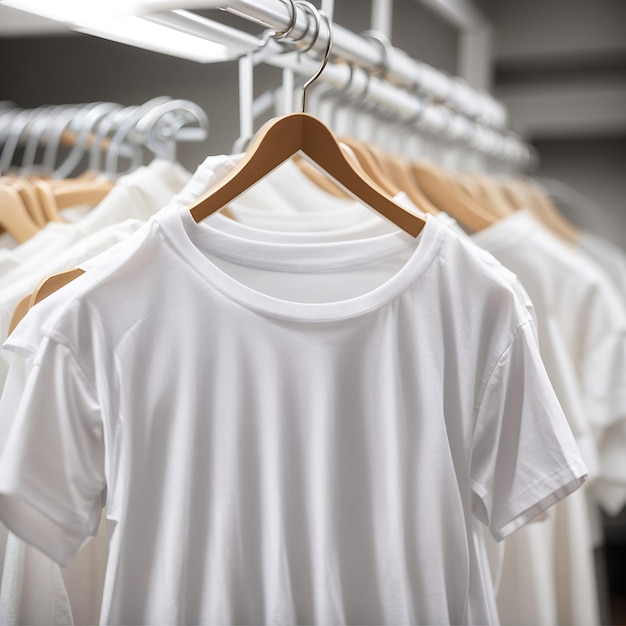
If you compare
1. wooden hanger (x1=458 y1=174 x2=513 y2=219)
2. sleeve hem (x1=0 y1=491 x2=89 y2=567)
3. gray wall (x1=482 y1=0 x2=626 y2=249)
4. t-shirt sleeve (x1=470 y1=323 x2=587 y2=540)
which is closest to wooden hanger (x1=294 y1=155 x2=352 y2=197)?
wooden hanger (x1=458 y1=174 x2=513 y2=219)

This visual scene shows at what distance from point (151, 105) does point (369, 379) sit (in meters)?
0.60

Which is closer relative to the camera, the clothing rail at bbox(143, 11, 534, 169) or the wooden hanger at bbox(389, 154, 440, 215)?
the clothing rail at bbox(143, 11, 534, 169)

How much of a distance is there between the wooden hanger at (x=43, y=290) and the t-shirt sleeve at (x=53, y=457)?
60 millimetres

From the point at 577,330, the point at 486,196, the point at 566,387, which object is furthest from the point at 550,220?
the point at 566,387

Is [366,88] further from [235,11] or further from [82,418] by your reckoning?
[82,418]

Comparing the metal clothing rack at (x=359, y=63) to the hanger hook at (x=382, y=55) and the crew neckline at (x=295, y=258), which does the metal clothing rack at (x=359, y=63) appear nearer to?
the hanger hook at (x=382, y=55)

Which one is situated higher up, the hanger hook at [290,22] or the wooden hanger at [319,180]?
the hanger hook at [290,22]

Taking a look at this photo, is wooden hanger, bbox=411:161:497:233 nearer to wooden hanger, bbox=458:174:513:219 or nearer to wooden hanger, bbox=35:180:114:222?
wooden hanger, bbox=458:174:513:219

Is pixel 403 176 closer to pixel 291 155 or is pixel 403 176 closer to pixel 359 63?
pixel 359 63

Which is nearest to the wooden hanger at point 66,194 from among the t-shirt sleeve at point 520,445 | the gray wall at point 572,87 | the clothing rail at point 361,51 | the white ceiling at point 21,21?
the white ceiling at point 21,21

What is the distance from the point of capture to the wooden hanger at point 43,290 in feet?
2.12

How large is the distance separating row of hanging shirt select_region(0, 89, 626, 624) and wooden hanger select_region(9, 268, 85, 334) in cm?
3

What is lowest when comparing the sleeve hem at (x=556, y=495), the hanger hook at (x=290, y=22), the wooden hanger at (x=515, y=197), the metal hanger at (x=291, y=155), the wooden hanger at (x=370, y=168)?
the sleeve hem at (x=556, y=495)

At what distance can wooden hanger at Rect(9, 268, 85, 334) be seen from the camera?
0.65m
